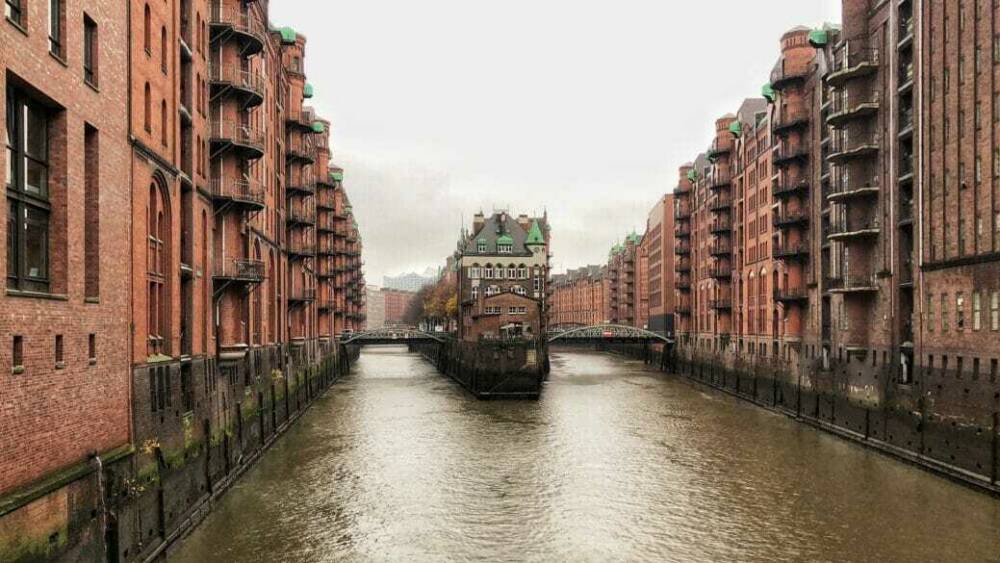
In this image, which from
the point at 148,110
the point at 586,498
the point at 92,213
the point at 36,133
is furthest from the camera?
the point at 586,498

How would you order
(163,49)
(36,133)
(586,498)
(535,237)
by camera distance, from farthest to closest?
(535,237) → (586,498) → (163,49) → (36,133)

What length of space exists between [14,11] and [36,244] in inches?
179

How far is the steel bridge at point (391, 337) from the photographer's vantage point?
9550cm

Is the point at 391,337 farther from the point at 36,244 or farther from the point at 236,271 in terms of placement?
the point at 36,244

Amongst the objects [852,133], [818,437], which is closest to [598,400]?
[818,437]

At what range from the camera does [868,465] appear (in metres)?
33.4

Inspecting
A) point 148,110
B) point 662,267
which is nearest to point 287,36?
point 148,110

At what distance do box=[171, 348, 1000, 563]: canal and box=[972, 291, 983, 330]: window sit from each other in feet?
21.1

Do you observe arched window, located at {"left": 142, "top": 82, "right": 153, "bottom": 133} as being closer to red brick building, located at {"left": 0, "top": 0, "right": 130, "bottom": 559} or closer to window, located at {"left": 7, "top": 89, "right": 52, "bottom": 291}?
red brick building, located at {"left": 0, "top": 0, "right": 130, "bottom": 559}

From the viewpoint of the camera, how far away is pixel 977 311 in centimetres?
3347

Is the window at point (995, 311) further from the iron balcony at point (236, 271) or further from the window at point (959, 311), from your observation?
the iron balcony at point (236, 271)

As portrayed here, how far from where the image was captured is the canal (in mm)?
22875

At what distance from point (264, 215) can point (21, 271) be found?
3065 centimetres

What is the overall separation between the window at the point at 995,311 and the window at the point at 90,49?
31779 mm
